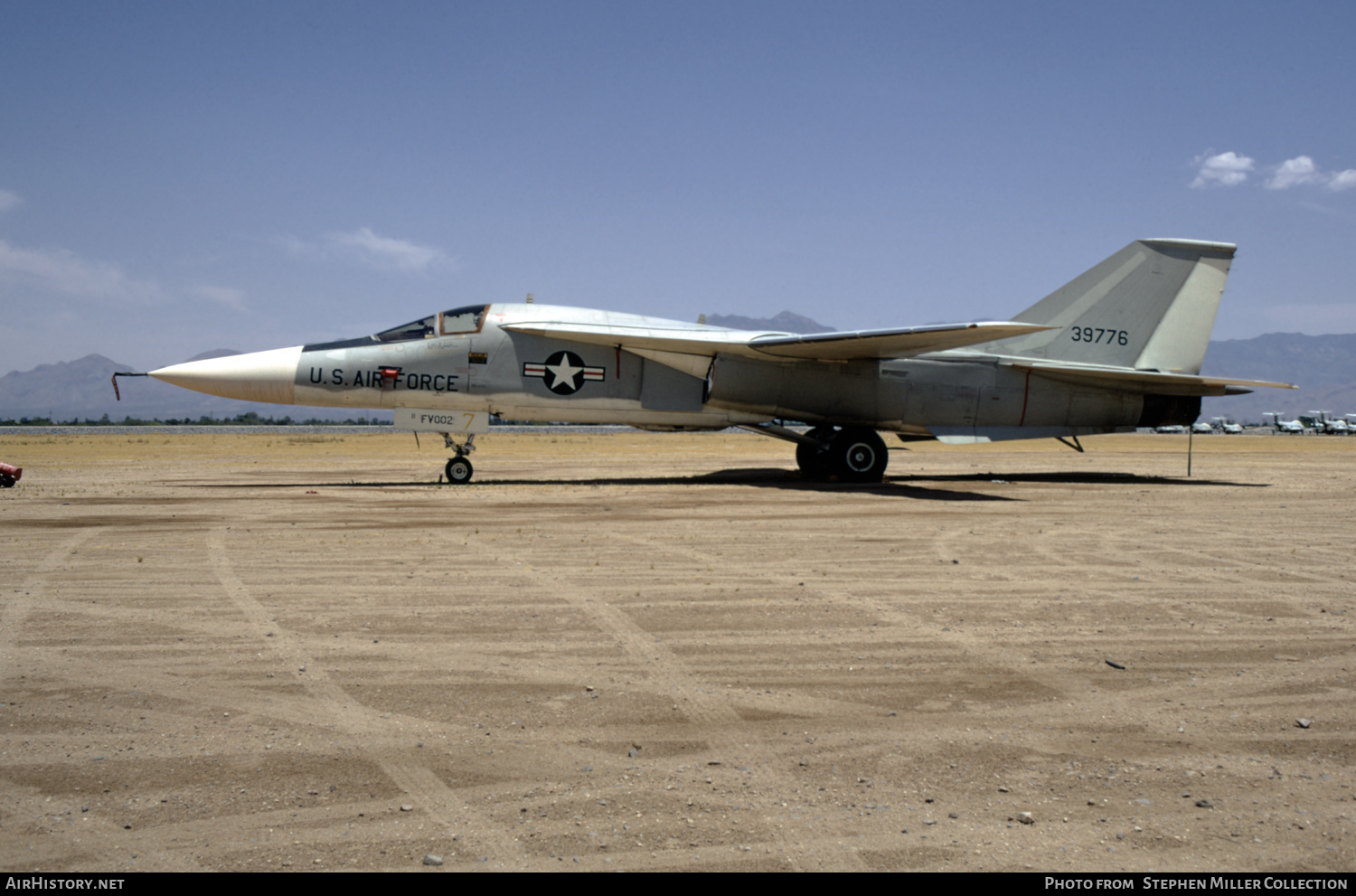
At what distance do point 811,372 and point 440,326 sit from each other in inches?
281

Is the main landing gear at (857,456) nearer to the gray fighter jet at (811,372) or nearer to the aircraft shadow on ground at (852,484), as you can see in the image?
the gray fighter jet at (811,372)

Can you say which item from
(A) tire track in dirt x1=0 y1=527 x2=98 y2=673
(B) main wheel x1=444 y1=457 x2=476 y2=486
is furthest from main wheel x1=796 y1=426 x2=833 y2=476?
(A) tire track in dirt x1=0 y1=527 x2=98 y2=673

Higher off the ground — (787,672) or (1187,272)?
(1187,272)

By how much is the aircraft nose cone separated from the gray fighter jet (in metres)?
0.03

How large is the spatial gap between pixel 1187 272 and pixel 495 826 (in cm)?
1995

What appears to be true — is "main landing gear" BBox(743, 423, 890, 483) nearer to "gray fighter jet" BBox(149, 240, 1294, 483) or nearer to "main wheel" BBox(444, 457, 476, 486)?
"gray fighter jet" BBox(149, 240, 1294, 483)

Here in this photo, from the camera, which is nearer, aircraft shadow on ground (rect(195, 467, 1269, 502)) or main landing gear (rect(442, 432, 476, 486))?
aircraft shadow on ground (rect(195, 467, 1269, 502))

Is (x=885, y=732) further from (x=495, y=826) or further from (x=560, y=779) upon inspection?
(x=495, y=826)

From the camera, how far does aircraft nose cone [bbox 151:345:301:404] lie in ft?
47.4

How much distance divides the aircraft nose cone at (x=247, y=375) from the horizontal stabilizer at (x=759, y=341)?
3964 millimetres

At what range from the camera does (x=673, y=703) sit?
3889 mm

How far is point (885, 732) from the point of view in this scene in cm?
356

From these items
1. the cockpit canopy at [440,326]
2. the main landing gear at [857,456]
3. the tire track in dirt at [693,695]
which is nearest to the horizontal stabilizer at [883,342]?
the main landing gear at [857,456]
